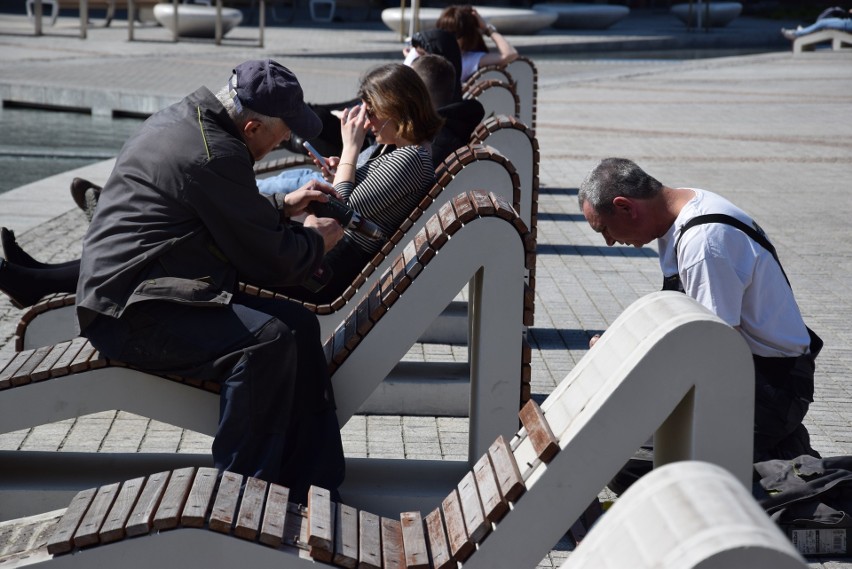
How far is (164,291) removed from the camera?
11.5ft

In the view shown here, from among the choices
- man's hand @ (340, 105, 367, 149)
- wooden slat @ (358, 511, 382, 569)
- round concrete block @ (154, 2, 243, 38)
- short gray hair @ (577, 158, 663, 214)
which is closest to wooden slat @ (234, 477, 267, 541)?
wooden slat @ (358, 511, 382, 569)

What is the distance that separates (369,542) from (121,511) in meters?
0.59

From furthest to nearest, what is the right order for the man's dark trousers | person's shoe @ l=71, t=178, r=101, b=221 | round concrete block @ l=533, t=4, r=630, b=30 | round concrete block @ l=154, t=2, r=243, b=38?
round concrete block @ l=533, t=4, r=630, b=30 < round concrete block @ l=154, t=2, r=243, b=38 < person's shoe @ l=71, t=178, r=101, b=221 < the man's dark trousers

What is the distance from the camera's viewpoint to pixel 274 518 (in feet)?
9.14

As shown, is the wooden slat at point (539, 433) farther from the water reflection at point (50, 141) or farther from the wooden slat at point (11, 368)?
the water reflection at point (50, 141)

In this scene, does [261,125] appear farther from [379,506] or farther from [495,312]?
[379,506]

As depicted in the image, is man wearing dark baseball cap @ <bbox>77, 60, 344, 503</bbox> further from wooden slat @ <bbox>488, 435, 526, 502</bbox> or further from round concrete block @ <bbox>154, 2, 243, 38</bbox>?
round concrete block @ <bbox>154, 2, 243, 38</bbox>

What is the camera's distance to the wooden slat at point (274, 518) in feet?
8.83

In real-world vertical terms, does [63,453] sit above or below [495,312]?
below

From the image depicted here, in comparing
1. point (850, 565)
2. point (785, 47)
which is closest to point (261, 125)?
point (850, 565)

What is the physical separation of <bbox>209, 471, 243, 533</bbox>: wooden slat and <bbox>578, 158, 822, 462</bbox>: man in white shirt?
1.55 metres

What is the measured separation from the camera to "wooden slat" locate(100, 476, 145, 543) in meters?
2.65

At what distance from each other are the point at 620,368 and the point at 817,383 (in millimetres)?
3251

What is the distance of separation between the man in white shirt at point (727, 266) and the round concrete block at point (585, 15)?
32.6m
